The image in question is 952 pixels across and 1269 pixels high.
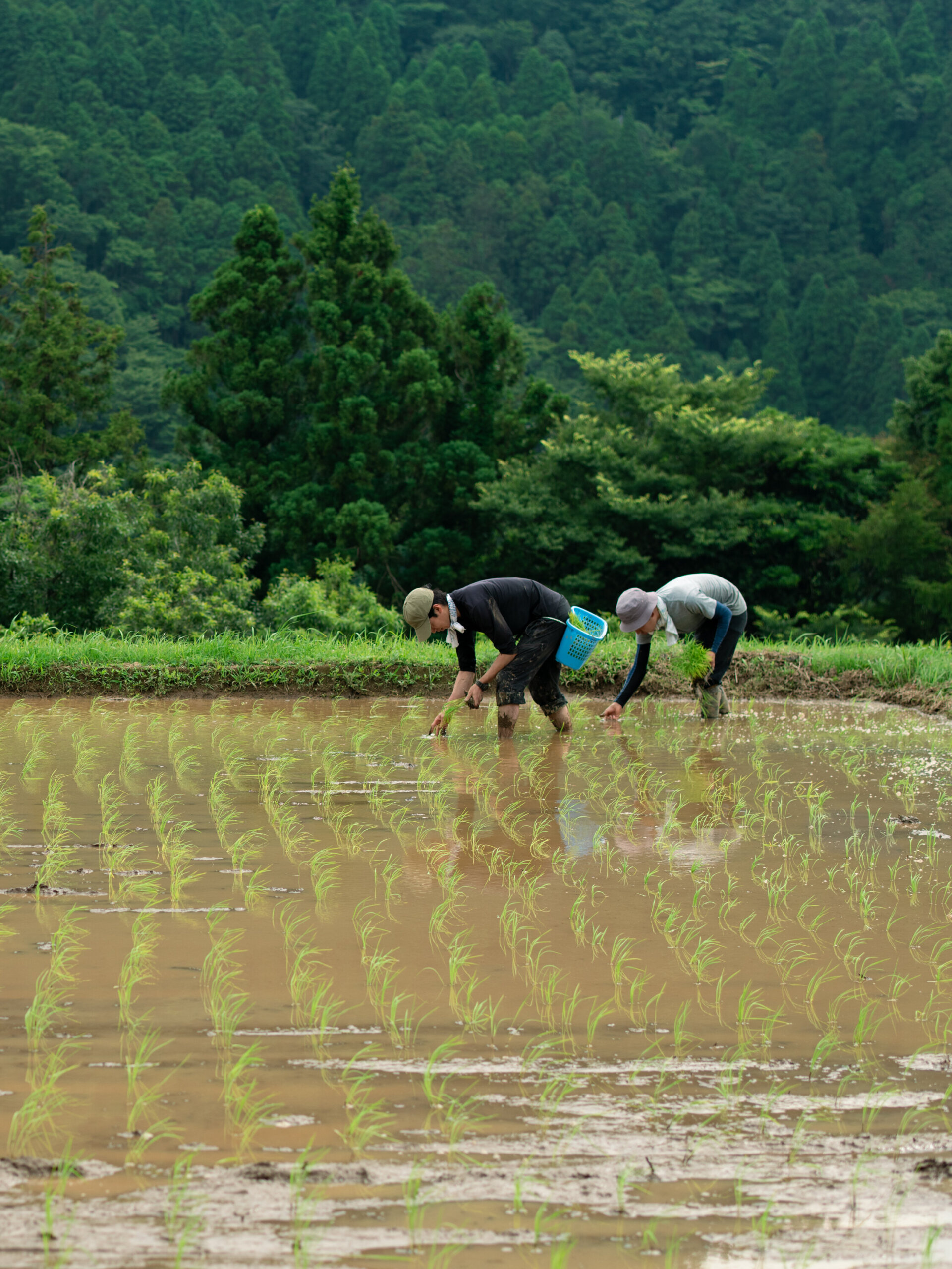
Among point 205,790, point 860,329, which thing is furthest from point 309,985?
point 860,329

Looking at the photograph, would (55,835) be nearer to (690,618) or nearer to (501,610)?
(501,610)

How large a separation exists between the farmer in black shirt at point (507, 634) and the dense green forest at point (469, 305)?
19.9 feet

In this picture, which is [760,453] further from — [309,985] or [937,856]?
[309,985]

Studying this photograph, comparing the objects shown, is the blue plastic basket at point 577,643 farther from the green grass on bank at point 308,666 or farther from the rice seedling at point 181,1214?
the rice seedling at point 181,1214

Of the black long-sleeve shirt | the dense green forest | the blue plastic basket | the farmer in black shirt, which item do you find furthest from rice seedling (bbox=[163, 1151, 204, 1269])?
the dense green forest

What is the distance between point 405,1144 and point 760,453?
71.8ft

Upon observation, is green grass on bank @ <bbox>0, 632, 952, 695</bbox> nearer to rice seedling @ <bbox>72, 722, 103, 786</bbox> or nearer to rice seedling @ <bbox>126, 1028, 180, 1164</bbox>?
rice seedling @ <bbox>72, 722, 103, 786</bbox>

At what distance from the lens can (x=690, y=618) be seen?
306 inches

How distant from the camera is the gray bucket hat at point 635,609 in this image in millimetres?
7195

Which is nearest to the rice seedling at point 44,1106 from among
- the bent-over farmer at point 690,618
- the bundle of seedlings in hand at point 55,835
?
the bundle of seedlings in hand at point 55,835

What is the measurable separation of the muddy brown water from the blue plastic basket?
130 cm

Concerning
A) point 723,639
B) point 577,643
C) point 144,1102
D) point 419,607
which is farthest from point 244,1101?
point 723,639

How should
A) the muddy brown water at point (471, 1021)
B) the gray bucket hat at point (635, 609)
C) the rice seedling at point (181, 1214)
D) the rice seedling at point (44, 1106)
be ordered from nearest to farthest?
the rice seedling at point (181, 1214)
the muddy brown water at point (471, 1021)
the rice seedling at point (44, 1106)
the gray bucket hat at point (635, 609)

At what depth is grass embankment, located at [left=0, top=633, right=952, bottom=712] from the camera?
365 inches
